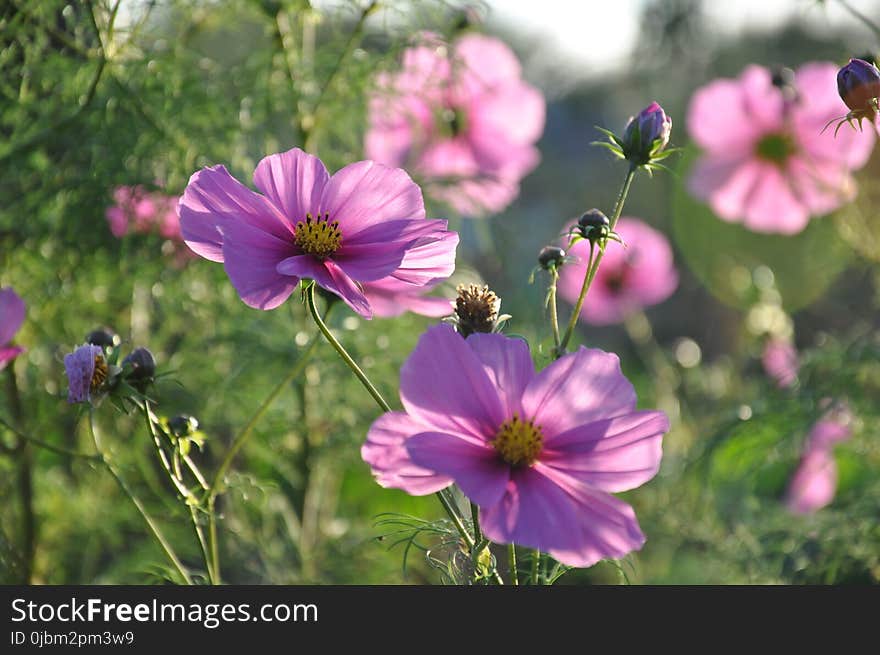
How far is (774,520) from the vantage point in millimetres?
810

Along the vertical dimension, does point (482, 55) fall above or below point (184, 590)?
above

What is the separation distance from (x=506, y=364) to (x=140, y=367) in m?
0.17

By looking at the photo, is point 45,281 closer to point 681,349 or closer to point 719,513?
point 719,513

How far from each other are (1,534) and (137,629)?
0.25 metres

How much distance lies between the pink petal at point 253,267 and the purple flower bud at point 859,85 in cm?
26

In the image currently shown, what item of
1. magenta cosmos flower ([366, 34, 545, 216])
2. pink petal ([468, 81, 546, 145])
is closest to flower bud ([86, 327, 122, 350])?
magenta cosmos flower ([366, 34, 545, 216])

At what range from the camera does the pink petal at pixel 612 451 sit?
1.32ft

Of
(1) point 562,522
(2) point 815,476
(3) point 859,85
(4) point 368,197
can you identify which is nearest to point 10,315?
(4) point 368,197

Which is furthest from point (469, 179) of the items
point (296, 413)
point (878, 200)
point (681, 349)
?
point (878, 200)

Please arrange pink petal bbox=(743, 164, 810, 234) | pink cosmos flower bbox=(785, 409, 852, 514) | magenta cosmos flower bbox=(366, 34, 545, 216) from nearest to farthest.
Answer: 1. magenta cosmos flower bbox=(366, 34, 545, 216)
2. pink cosmos flower bbox=(785, 409, 852, 514)
3. pink petal bbox=(743, 164, 810, 234)

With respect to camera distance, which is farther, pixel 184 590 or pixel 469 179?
pixel 469 179

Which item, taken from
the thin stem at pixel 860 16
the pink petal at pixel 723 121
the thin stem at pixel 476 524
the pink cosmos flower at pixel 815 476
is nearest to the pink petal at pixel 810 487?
the pink cosmos flower at pixel 815 476

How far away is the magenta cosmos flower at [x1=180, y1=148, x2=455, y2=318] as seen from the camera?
43 centimetres

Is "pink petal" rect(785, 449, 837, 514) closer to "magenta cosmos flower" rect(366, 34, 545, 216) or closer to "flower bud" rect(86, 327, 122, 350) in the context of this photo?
"magenta cosmos flower" rect(366, 34, 545, 216)
